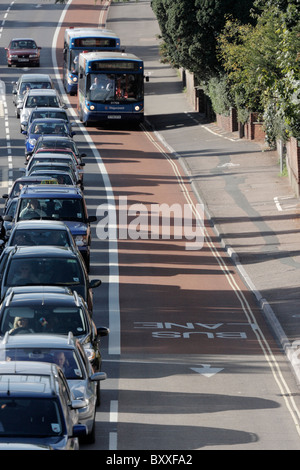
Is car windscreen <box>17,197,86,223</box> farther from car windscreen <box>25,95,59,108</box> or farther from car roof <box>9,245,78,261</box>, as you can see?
car windscreen <box>25,95,59,108</box>

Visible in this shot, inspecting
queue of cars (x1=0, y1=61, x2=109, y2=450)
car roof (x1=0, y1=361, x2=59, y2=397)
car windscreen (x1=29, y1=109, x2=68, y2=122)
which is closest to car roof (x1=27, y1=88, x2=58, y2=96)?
car windscreen (x1=29, y1=109, x2=68, y2=122)

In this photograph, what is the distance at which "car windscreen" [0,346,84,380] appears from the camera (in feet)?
54.3

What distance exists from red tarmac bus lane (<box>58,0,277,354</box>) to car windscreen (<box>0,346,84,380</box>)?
5977 mm

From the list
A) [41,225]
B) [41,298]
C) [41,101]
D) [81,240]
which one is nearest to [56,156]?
[81,240]

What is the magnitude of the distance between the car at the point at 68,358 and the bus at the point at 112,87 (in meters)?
38.0

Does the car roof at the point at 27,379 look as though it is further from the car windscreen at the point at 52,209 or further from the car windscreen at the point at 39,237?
the car windscreen at the point at 52,209

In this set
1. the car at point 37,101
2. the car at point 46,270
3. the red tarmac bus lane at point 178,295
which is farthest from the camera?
the car at point 37,101

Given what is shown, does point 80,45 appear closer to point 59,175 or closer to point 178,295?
point 59,175

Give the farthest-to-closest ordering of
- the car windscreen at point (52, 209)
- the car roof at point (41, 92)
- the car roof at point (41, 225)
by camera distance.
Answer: the car roof at point (41, 92), the car windscreen at point (52, 209), the car roof at point (41, 225)

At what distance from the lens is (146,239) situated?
34.9 m

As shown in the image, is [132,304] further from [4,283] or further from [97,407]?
[97,407]

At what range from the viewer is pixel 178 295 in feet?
92.5

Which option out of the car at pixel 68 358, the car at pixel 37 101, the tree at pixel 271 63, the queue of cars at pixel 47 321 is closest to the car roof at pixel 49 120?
the car at pixel 37 101

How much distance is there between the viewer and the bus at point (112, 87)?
54.7 metres
